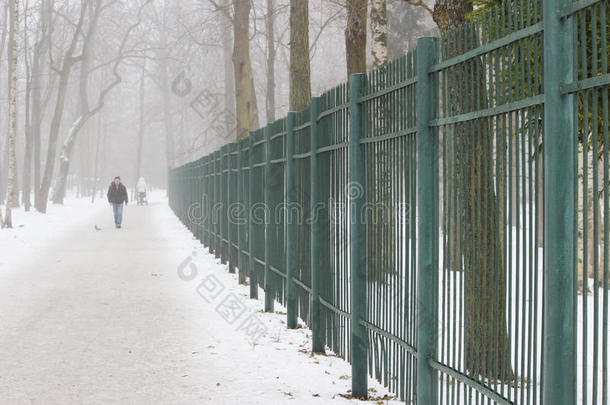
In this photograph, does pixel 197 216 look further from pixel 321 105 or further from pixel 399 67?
pixel 399 67

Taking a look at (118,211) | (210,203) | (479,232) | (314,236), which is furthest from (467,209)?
(118,211)

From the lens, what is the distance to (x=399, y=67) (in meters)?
4.82

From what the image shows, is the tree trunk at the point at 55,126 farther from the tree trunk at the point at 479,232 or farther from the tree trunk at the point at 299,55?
the tree trunk at the point at 479,232

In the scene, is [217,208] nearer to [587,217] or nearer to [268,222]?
[268,222]

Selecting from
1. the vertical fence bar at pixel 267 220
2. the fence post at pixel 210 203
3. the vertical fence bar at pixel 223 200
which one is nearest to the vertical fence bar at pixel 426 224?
the vertical fence bar at pixel 267 220

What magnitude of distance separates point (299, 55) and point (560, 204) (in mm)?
12309

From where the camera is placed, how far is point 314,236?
23.1 ft

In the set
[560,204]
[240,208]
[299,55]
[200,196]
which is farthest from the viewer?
[200,196]

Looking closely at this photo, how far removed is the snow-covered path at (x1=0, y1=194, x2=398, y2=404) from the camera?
5840 mm

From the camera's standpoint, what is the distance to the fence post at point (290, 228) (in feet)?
26.6

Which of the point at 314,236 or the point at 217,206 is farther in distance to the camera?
the point at 217,206

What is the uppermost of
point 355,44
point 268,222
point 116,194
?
point 355,44

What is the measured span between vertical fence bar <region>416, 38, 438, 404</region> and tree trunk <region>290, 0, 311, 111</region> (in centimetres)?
1032

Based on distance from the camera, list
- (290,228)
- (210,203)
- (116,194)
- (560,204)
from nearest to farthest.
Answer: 1. (560,204)
2. (290,228)
3. (210,203)
4. (116,194)
